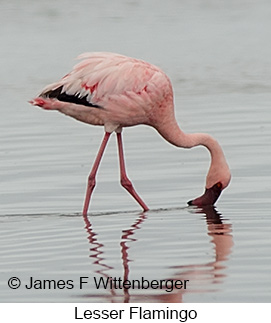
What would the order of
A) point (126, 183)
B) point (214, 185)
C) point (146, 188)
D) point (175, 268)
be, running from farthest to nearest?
point (146, 188) → point (126, 183) → point (214, 185) → point (175, 268)

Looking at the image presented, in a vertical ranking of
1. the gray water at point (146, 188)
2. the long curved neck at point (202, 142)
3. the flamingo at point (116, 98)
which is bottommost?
the gray water at point (146, 188)

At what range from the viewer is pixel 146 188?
11.2 m

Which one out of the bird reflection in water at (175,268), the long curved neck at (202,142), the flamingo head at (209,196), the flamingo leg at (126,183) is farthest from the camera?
the long curved neck at (202,142)

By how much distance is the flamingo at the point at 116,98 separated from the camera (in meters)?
10.4

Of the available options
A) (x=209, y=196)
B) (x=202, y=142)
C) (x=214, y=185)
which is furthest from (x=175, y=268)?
(x=202, y=142)

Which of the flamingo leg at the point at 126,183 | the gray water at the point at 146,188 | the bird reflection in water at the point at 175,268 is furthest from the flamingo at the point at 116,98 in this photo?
the bird reflection in water at the point at 175,268

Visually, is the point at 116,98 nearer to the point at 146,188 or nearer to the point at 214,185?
the point at 146,188

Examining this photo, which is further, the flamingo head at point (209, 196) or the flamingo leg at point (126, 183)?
the flamingo leg at point (126, 183)

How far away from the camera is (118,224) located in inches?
378

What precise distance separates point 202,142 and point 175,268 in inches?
124

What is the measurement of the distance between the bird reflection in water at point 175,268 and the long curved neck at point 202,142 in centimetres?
95

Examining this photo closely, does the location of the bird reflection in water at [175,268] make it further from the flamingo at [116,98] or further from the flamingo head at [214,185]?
the flamingo at [116,98]

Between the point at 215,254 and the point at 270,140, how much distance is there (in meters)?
4.53

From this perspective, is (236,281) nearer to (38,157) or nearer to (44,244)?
(44,244)
